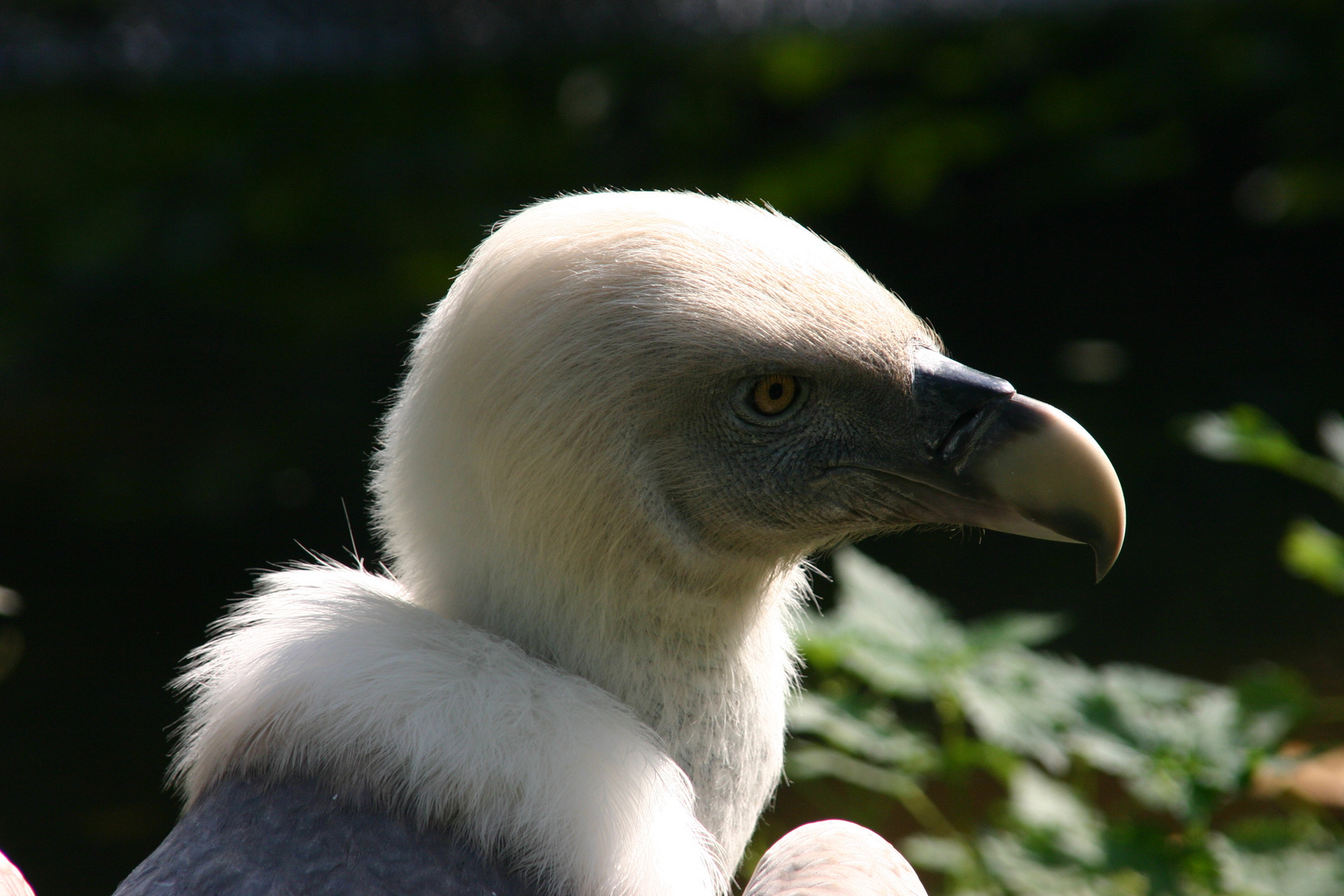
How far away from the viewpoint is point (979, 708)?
2.64 m

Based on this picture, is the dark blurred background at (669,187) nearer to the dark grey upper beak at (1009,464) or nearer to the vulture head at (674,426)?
the vulture head at (674,426)

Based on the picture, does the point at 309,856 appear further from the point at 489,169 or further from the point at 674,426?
the point at 489,169

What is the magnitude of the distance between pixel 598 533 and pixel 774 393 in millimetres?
322

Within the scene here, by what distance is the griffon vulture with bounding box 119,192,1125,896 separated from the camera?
5.62 feet

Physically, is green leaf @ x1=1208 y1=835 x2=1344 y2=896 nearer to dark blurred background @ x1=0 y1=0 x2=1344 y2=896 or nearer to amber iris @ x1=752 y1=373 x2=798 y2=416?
dark blurred background @ x1=0 y1=0 x2=1344 y2=896

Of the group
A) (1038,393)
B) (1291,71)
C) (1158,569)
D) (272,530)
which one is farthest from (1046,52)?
(272,530)

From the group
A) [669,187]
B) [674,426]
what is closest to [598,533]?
[674,426]

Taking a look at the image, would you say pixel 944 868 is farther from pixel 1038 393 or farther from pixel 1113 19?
pixel 1113 19

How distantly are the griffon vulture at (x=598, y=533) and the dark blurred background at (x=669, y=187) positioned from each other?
56.4 inches

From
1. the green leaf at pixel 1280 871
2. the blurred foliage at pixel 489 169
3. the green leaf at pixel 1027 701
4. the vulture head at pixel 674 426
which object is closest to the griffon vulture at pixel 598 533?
the vulture head at pixel 674 426

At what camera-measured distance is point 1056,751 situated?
258cm

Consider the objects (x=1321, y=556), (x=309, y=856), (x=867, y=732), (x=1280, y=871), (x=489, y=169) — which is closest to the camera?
(x=309, y=856)

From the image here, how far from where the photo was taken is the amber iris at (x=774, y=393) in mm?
1923

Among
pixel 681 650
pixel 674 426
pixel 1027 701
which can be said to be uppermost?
pixel 674 426
